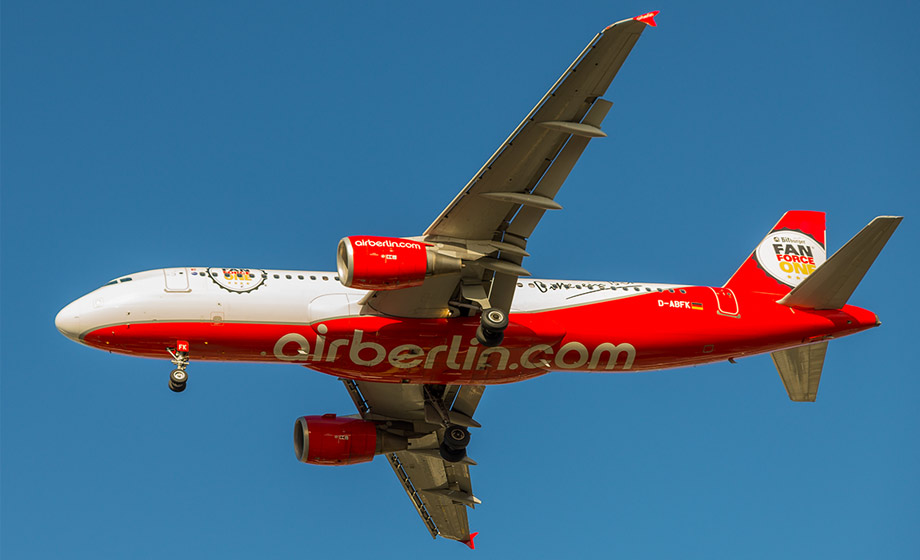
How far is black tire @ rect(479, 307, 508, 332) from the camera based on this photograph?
1535 inches

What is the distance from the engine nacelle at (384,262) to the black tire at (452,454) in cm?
1064

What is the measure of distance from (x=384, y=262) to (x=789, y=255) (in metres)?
19.8

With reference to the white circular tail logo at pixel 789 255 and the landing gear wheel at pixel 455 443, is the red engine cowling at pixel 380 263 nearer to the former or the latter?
the landing gear wheel at pixel 455 443

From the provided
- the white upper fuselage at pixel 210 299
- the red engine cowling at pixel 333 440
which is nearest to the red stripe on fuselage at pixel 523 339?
the white upper fuselage at pixel 210 299

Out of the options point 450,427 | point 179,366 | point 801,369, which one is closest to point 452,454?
point 450,427

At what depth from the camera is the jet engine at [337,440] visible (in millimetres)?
47375

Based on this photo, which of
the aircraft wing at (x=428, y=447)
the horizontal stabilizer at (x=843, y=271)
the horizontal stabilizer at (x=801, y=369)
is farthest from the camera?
the aircraft wing at (x=428, y=447)

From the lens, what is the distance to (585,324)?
4238 cm

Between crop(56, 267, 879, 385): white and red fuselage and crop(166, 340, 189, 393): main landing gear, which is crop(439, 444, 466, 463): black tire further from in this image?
crop(166, 340, 189, 393): main landing gear

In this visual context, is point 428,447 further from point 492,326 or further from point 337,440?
point 492,326

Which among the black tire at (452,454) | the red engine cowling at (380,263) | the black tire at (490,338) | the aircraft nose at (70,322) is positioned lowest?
the black tire at (452,454)

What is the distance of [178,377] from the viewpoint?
125 feet

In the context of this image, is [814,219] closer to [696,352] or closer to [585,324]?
[696,352]

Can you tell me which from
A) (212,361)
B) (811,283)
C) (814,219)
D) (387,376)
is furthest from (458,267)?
(814,219)
